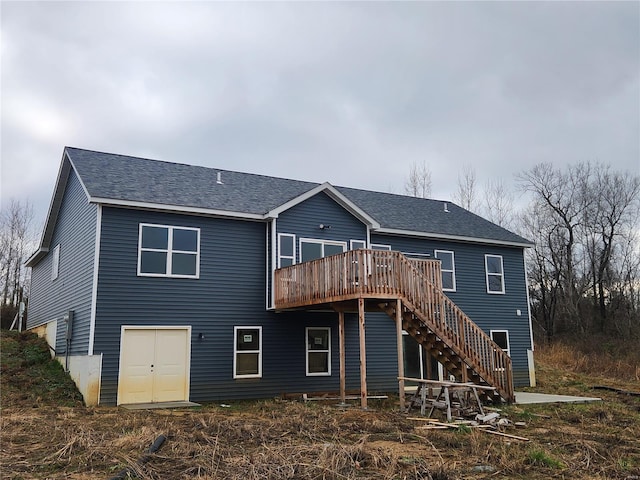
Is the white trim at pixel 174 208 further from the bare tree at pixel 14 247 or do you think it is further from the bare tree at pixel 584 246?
the bare tree at pixel 584 246

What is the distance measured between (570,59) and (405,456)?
16160 millimetres

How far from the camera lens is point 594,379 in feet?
70.7

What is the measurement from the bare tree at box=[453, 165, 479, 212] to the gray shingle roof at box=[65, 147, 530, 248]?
17282 mm

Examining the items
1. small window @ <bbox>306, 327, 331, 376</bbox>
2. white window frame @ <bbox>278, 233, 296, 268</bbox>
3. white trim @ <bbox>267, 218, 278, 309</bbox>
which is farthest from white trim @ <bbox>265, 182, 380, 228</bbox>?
small window @ <bbox>306, 327, 331, 376</bbox>

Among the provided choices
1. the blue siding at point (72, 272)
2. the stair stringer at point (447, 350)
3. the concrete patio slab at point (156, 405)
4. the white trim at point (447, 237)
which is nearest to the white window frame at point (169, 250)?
the blue siding at point (72, 272)

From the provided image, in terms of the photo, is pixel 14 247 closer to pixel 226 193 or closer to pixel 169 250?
pixel 226 193

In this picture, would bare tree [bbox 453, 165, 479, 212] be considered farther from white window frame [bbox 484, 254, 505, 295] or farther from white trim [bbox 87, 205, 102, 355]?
white trim [bbox 87, 205, 102, 355]

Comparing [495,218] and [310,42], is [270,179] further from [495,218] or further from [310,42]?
[495,218]

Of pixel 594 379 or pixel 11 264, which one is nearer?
pixel 594 379

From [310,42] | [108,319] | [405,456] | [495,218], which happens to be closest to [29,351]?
[108,319]

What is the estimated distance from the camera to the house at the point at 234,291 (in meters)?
14.0

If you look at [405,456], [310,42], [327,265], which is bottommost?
[405,456]

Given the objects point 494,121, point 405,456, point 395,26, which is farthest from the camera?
point 494,121

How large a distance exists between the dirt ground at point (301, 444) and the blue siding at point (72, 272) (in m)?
2.41
